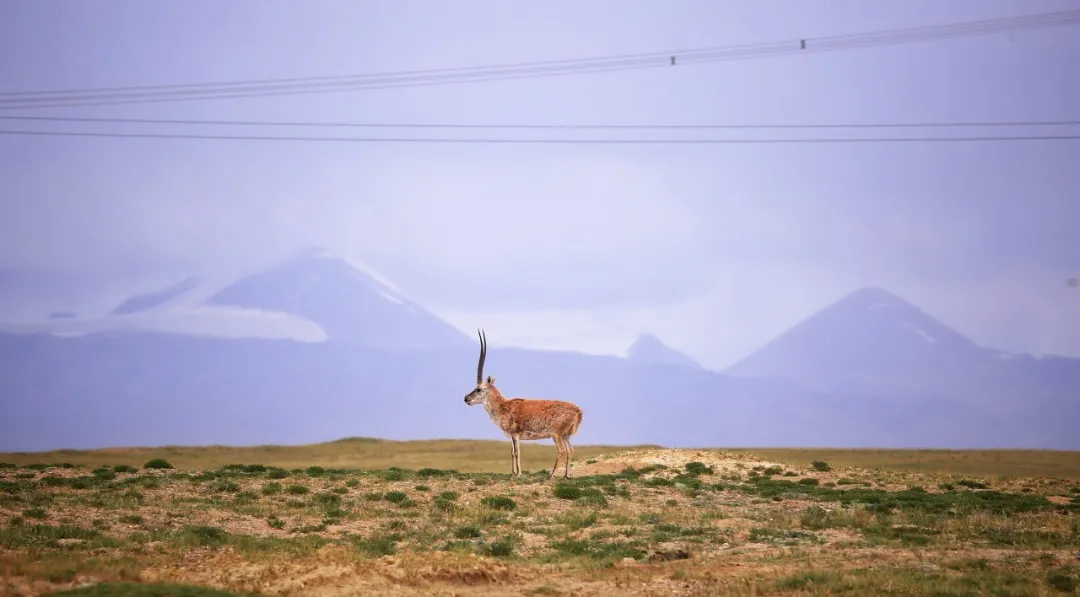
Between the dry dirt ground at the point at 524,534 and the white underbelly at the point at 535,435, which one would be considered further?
the white underbelly at the point at 535,435

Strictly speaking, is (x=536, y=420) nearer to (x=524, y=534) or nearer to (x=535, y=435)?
(x=535, y=435)

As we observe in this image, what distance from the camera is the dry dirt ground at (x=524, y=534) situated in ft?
55.6

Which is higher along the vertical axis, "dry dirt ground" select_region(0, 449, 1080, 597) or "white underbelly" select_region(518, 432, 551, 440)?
"white underbelly" select_region(518, 432, 551, 440)

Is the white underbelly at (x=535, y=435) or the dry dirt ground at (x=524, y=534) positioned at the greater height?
the white underbelly at (x=535, y=435)

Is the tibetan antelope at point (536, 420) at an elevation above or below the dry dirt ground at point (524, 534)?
above

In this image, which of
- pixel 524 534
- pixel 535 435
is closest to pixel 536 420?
pixel 535 435

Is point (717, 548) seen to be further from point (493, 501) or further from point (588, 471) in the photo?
point (588, 471)

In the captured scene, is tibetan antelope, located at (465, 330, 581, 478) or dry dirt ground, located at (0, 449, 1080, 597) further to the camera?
tibetan antelope, located at (465, 330, 581, 478)

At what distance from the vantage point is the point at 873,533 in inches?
890

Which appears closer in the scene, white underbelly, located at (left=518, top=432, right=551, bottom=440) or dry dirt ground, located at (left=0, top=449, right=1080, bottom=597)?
dry dirt ground, located at (left=0, top=449, right=1080, bottom=597)

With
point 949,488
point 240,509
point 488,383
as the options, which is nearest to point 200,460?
point 488,383

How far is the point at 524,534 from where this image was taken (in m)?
22.5

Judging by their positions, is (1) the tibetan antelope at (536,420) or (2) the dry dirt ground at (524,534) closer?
(2) the dry dirt ground at (524,534)

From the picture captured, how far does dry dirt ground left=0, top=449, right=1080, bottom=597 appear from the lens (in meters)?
16.9
